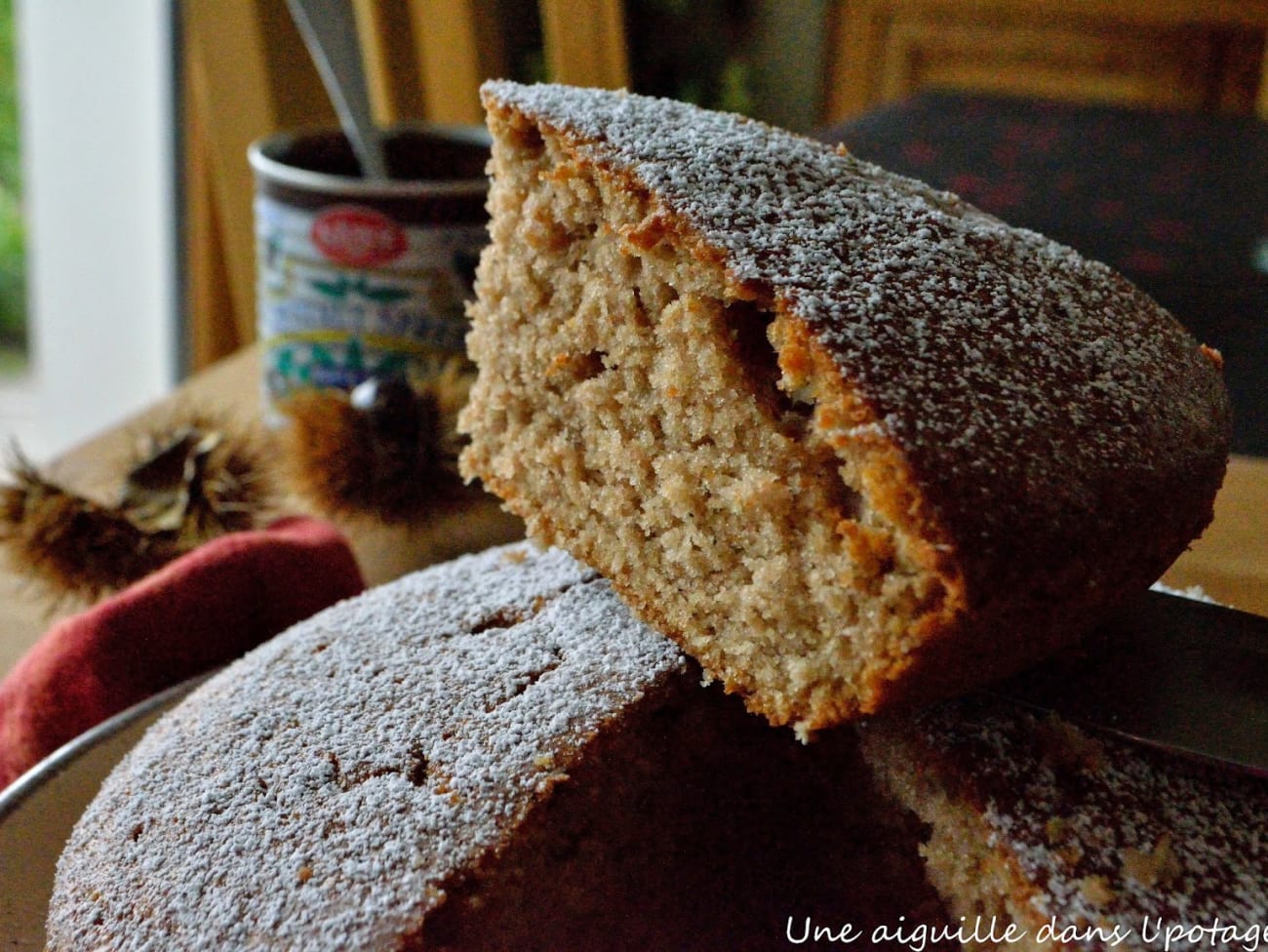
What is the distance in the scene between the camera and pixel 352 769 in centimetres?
76

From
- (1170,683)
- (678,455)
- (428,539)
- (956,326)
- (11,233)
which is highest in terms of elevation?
(956,326)

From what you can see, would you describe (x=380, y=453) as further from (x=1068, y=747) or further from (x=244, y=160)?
(x=244, y=160)

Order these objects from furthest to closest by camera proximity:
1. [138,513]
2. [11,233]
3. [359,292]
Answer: [11,233]
[359,292]
[138,513]

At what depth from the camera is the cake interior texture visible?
2.30 ft

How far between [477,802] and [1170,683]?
44cm

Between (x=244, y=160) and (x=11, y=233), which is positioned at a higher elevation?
(x=244, y=160)

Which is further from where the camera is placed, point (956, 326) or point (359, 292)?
point (359, 292)

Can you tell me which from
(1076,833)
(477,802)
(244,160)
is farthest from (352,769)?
(244,160)

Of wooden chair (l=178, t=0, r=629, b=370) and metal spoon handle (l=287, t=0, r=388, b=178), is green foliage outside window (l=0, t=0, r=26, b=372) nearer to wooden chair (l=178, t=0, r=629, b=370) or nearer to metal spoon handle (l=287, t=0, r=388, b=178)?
wooden chair (l=178, t=0, r=629, b=370)

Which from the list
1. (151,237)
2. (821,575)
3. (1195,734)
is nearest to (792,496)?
(821,575)

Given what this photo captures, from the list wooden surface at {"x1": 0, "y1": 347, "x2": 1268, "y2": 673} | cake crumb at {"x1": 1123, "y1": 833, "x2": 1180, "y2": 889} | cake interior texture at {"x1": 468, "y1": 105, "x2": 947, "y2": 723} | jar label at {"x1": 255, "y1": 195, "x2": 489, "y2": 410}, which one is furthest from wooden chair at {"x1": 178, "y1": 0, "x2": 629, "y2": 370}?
cake crumb at {"x1": 1123, "y1": 833, "x2": 1180, "y2": 889}

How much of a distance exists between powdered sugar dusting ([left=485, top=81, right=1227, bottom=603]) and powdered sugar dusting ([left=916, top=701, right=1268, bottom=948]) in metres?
0.15

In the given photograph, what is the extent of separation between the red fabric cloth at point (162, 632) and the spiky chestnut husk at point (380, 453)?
0.11 m

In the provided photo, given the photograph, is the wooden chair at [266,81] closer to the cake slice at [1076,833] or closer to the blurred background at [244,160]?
the blurred background at [244,160]
